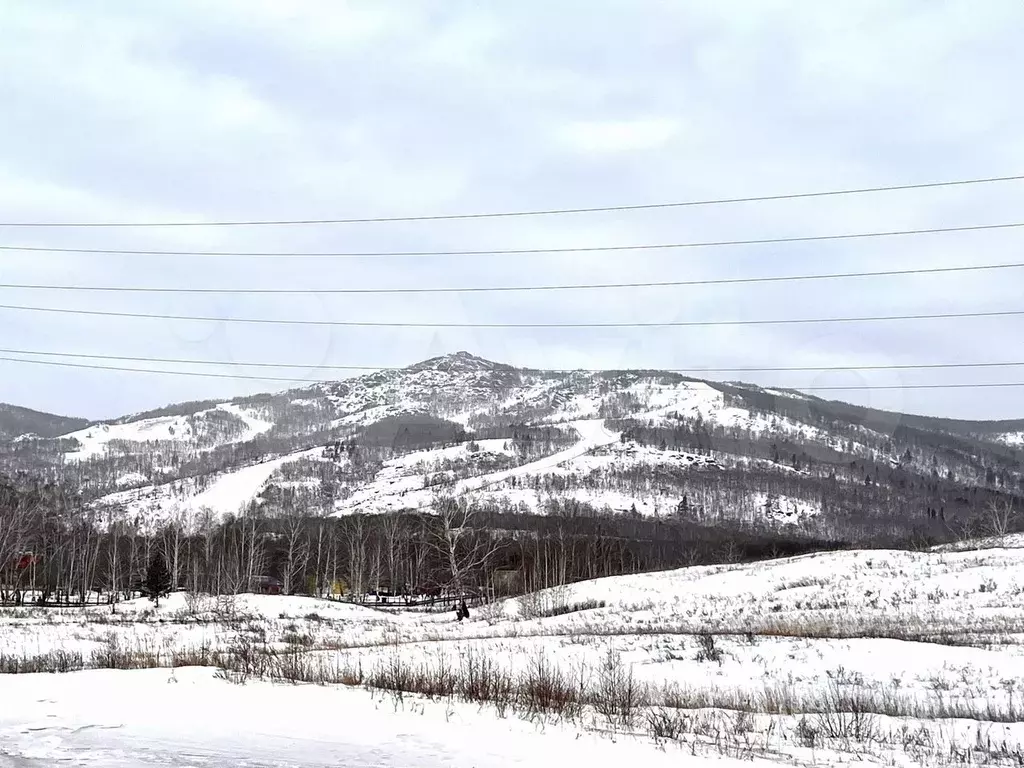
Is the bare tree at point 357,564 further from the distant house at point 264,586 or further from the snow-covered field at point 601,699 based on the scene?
the snow-covered field at point 601,699

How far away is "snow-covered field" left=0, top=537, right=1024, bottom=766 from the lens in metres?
9.59

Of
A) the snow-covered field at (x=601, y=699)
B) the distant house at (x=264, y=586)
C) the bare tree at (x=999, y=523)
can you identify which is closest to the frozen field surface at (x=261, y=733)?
the snow-covered field at (x=601, y=699)

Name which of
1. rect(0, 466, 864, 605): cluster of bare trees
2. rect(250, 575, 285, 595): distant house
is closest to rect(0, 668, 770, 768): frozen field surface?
rect(0, 466, 864, 605): cluster of bare trees

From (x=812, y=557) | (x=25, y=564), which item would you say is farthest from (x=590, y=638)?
(x=25, y=564)

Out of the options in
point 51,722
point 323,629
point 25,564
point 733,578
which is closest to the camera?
point 51,722

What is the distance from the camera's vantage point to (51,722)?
10.5m

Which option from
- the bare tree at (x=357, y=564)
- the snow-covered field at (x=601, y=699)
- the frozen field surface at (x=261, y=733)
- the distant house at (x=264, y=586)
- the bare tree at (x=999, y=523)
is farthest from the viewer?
the distant house at (x=264, y=586)

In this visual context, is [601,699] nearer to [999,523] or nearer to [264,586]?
[264,586]

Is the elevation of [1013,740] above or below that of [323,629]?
above

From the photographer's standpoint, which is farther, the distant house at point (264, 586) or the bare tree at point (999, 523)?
the distant house at point (264, 586)

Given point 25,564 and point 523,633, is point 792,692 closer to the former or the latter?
point 523,633

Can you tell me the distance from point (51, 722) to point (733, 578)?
47378 mm

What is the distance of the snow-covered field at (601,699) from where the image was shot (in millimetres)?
9594

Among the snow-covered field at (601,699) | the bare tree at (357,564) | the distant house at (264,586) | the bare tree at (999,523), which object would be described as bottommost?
the distant house at (264,586)
